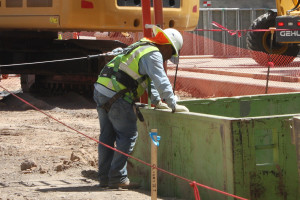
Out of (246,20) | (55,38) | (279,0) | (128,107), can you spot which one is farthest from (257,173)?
(246,20)

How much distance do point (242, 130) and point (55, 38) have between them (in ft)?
32.1

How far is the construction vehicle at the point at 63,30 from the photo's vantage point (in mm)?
13445

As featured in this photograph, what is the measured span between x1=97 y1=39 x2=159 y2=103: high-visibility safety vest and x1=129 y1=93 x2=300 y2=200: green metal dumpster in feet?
0.97

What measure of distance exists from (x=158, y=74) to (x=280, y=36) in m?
11.1

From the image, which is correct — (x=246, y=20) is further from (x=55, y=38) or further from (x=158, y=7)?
(x=158, y=7)

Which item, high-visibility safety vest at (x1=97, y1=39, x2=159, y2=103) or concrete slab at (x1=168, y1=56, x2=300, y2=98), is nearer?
high-visibility safety vest at (x1=97, y1=39, x2=159, y2=103)

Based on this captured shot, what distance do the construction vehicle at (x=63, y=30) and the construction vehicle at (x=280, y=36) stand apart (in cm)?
338

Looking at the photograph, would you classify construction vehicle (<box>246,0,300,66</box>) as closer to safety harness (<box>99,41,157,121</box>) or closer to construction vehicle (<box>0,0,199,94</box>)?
construction vehicle (<box>0,0,199,94</box>)

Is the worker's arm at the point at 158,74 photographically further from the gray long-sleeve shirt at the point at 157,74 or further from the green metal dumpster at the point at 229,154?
the green metal dumpster at the point at 229,154

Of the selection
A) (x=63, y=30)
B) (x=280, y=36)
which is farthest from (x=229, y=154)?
(x=280, y=36)

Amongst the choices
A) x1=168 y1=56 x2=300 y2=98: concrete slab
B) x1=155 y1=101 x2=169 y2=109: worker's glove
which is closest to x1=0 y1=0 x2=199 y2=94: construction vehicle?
x1=168 y1=56 x2=300 y2=98: concrete slab

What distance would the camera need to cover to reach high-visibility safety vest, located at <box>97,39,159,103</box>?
→ 293 inches

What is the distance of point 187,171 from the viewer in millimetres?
7090

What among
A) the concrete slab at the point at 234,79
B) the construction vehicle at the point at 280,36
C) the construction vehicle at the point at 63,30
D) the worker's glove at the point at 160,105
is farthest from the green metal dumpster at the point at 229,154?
the construction vehicle at the point at 280,36
